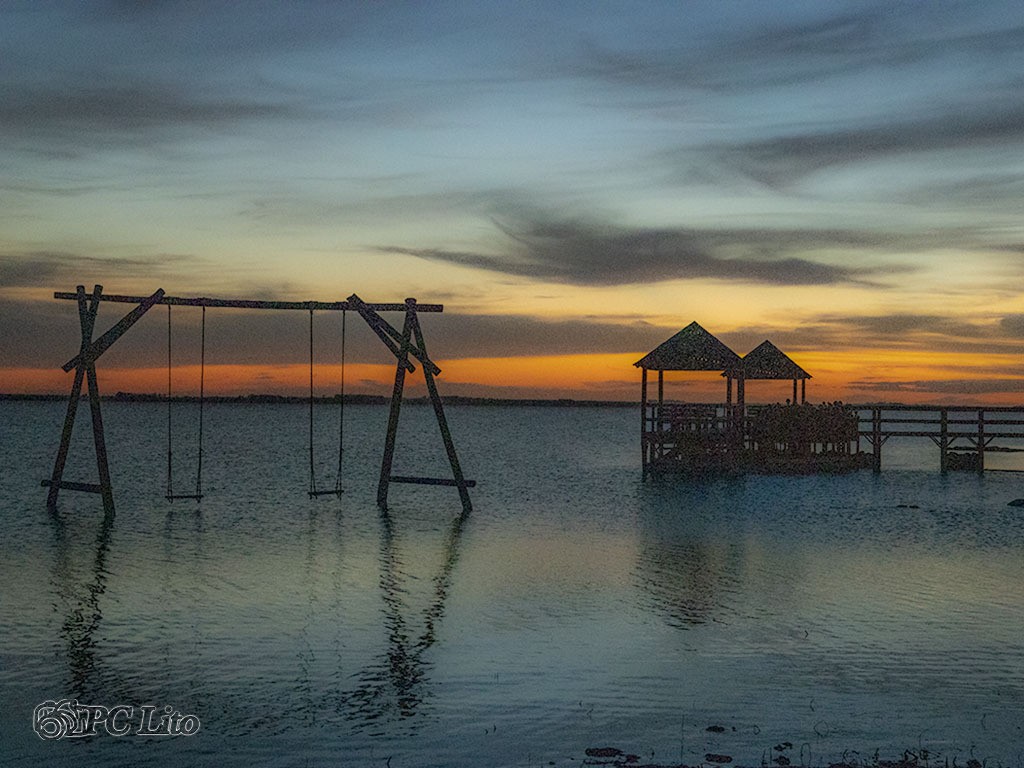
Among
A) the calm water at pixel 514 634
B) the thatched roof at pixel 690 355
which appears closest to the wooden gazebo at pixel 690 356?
the thatched roof at pixel 690 355

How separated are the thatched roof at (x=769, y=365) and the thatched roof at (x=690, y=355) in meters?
2.37

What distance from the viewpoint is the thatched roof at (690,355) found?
1694 inches

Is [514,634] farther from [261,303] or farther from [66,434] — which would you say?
[66,434]

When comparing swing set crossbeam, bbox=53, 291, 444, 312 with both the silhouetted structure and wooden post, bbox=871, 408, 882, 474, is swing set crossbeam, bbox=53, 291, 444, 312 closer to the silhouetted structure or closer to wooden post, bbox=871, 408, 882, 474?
the silhouetted structure

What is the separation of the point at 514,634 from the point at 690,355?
1186 inches

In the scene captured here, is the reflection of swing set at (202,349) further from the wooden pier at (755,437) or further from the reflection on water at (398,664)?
the wooden pier at (755,437)

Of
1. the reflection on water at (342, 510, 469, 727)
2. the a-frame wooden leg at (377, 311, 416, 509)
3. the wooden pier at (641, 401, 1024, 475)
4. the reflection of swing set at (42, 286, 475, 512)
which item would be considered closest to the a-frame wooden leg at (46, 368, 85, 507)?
the reflection of swing set at (42, 286, 475, 512)

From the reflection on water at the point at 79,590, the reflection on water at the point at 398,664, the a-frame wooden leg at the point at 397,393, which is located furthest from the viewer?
the a-frame wooden leg at the point at 397,393

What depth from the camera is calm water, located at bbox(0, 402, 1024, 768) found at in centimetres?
977

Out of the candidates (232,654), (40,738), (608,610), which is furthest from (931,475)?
(40,738)

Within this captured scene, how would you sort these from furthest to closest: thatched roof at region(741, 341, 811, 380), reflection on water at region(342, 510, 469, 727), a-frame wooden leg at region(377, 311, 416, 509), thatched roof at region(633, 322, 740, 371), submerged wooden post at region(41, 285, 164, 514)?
1. thatched roof at region(741, 341, 811, 380)
2. thatched roof at region(633, 322, 740, 371)
3. a-frame wooden leg at region(377, 311, 416, 509)
4. submerged wooden post at region(41, 285, 164, 514)
5. reflection on water at region(342, 510, 469, 727)

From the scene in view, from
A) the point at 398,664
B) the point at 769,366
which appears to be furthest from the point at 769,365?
the point at 398,664

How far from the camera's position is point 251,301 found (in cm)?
2645

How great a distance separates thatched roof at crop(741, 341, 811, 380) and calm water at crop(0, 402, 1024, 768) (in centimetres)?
1712
